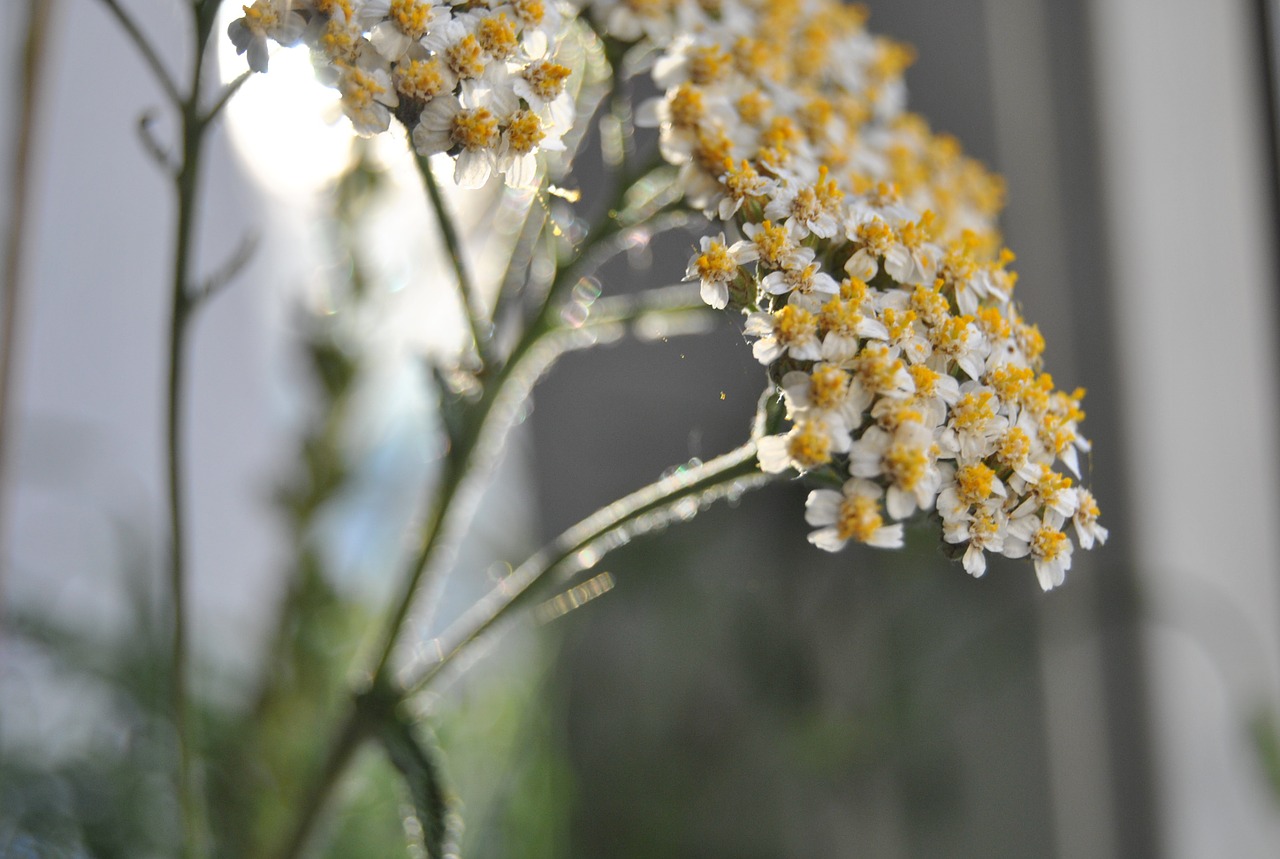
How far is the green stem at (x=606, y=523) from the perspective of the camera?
0.83 ft

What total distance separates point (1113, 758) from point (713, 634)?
0.89 ft

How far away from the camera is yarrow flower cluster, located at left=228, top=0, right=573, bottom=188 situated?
0.72 feet

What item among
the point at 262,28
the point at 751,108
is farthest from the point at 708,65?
the point at 262,28

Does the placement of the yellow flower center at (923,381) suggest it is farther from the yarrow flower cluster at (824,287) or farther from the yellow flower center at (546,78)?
the yellow flower center at (546,78)

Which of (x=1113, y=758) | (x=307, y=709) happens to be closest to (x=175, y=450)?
(x=307, y=709)

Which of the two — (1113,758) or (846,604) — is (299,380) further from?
(1113,758)

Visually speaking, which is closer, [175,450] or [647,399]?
[175,450]

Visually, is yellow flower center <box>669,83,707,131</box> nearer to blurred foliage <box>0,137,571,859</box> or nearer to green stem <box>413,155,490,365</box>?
green stem <box>413,155,490,365</box>

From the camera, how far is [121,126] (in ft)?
2.18

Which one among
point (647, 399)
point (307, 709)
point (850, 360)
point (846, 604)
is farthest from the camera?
point (647, 399)

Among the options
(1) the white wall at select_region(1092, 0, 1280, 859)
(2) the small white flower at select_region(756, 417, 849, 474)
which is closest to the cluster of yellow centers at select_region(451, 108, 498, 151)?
(2) the small white flower at select_region(756, 417, 849, 474)

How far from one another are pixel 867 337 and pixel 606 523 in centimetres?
9

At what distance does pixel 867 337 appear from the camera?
8.8 inches

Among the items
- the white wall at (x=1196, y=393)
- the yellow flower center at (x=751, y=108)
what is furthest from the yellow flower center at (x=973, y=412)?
the white wall at (x=1196, y=393)
